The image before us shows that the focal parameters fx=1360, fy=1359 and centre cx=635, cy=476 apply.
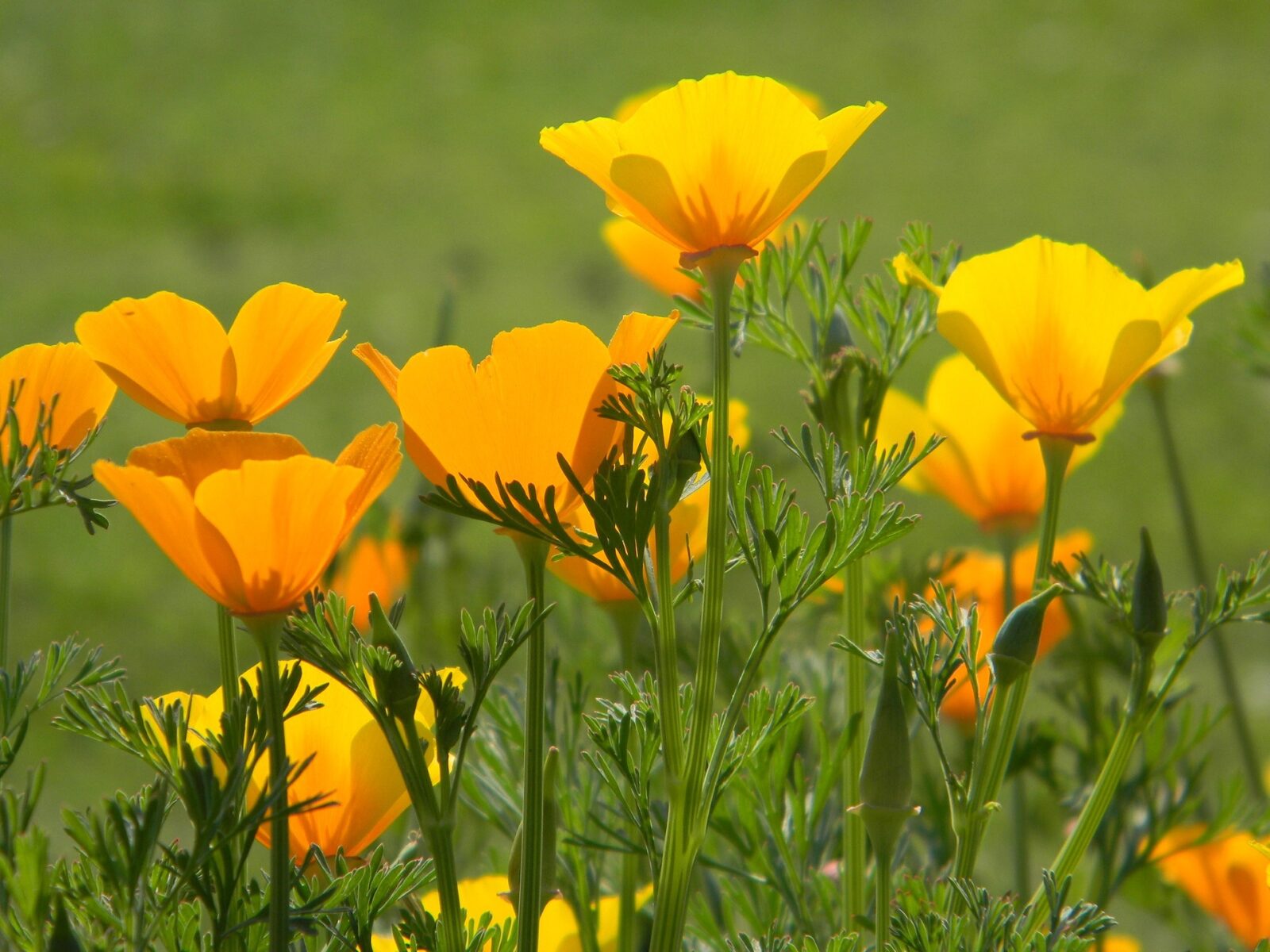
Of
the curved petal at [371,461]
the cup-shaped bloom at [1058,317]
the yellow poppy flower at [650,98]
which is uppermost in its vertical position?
the yellow poppy flower at [650,98]

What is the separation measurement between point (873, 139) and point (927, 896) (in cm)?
321

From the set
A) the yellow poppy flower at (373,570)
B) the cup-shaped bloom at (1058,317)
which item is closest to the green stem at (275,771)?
the cup-shaped bloom at (1058,317)

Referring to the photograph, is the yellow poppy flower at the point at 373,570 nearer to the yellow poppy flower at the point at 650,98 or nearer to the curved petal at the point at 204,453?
the yellow poppy flower at the point at 650,98

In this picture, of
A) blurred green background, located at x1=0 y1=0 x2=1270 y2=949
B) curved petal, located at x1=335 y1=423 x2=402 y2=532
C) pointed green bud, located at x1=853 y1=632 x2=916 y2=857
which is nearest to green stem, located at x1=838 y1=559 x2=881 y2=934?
pointed green bud, located at x1=853 y1=632 x2=916 y2=857

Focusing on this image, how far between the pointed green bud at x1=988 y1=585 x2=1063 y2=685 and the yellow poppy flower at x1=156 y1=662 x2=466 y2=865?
0.49ft

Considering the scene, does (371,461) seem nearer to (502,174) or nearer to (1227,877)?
(1227,877)

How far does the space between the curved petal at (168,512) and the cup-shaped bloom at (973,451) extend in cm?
37

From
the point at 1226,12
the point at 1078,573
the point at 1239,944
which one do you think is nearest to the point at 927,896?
the point at 1078,573

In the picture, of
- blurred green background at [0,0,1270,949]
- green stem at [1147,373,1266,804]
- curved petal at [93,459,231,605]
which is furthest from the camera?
blurred green background at [0,0,1270,949]

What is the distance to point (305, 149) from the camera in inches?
123

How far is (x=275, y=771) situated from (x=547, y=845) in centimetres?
10

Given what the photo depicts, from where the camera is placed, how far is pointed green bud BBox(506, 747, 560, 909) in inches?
14.6

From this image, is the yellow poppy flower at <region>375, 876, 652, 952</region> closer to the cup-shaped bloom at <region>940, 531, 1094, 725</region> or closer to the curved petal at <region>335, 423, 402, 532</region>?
the curved petal at <region>335, 423, 402, 532</region>

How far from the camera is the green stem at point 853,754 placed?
0.44 metres
